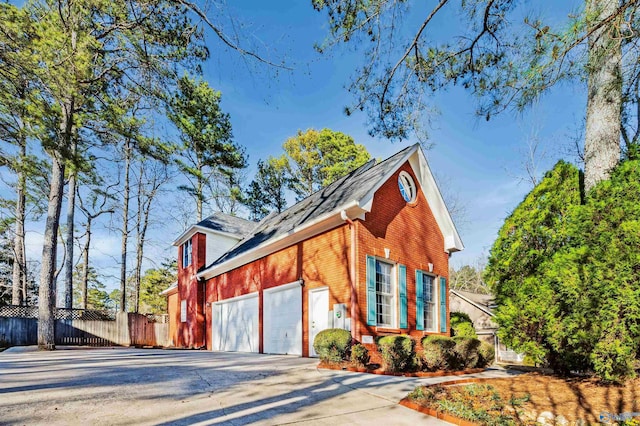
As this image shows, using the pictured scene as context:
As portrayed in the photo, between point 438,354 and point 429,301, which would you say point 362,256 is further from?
point 429,301

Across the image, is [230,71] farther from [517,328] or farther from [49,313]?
[49,313]

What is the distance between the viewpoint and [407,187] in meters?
11.7

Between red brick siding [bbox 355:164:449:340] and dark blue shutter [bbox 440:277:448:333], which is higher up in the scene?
red brick siding [bbox 355:164:449:340]

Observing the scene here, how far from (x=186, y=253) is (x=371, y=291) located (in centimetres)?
1255

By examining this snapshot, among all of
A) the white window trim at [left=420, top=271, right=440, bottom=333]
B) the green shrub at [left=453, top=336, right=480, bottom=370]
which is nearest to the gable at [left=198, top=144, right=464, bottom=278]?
the white window trim at [left=420, top=271, right=440, bottom=333]

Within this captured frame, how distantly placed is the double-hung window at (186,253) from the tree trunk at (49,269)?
6.43 metres

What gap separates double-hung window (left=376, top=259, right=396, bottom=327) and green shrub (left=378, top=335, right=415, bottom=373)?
5.40 feet

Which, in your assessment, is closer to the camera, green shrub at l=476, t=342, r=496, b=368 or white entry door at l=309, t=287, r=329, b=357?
green shrub at l=476, t=342, r=496, b=368

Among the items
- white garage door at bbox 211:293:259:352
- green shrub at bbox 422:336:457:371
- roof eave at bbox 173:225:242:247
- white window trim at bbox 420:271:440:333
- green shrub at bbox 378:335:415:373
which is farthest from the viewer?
roof eave at bbox 173:225:242:247

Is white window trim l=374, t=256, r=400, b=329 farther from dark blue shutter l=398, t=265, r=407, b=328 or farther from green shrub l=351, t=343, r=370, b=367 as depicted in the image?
green shrub l=351, t=343, r=370, b=367

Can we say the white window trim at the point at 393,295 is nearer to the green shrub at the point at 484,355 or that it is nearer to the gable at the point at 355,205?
the gable at the point at 355,205

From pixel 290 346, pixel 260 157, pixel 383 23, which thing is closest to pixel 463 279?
pixel 260 157

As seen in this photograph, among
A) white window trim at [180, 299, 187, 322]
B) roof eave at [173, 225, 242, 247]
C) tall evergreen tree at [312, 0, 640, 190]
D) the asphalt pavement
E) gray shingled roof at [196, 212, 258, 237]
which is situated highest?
tall evergreen tree at [312, 0, 640, 190]

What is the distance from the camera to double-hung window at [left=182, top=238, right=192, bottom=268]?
18.6 metres
